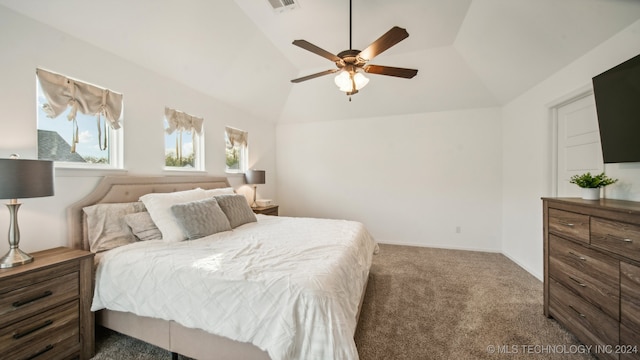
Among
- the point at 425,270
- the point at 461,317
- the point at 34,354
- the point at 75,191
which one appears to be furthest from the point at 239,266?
the point at 425,270

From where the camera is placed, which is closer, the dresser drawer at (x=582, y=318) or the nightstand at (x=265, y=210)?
the dresser drawer at (x=582, y=318)

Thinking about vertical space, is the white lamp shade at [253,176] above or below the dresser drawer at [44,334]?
above

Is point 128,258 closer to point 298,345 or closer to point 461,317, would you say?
point 298,345

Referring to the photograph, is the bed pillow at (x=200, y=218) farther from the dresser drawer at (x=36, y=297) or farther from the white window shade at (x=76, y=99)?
the white window shade at (x=76, y=99)

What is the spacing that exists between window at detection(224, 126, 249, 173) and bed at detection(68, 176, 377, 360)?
1935 millimetres

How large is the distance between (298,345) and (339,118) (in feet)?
13.9

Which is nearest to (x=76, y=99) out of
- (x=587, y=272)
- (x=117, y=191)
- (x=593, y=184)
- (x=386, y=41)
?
(x=117, y=191)

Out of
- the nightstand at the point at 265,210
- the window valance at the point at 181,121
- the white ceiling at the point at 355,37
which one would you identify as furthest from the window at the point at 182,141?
the nightstand at the point at 265,210

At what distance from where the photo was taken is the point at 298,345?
125 centimetres

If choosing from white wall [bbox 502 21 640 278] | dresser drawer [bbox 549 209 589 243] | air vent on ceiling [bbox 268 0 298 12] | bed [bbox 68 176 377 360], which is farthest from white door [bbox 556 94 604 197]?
air vent on ceiling [bbox 268 0 298 12]

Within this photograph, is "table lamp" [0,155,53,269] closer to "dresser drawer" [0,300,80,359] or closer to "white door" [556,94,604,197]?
"dresser drawer" [0,300,80,359]

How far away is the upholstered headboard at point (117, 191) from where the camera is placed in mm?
2058

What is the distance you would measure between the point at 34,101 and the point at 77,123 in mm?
374

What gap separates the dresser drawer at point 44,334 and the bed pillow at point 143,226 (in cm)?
64
